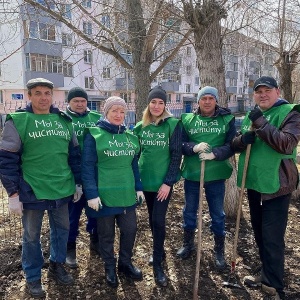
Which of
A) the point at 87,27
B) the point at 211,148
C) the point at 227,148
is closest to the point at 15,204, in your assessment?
the point at 211,148

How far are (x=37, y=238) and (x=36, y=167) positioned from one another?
0.71 metres

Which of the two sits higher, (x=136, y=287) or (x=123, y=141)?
(x=123, y=141)

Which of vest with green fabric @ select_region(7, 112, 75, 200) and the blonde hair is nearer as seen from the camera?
vest with green fabric @ select_region(7, 112, 75, 200)

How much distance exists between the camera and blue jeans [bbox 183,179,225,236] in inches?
137

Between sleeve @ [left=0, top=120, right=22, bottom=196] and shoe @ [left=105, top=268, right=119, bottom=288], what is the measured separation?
127 centimetres

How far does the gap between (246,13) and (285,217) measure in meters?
4.08

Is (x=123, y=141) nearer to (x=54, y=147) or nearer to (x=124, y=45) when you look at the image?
(x=54, y=147)

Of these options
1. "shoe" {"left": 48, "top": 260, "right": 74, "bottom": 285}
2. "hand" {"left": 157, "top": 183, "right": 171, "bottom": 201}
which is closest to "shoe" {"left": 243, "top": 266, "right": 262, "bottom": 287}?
"hand" {"left": 157, "top": 183, "right": 171, "bottom": 201}

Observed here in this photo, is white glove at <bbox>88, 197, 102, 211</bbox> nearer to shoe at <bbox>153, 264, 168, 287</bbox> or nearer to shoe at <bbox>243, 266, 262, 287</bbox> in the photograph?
shoe at <bbox>153, 264, 168, 287</bbox>

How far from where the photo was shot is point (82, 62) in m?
26.0

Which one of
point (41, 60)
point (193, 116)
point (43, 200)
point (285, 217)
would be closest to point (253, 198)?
point (285, 217)

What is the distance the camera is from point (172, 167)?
324 cm

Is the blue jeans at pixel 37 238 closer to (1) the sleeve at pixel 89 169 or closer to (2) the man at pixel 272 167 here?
(1) the sleeve at pixel 89 169

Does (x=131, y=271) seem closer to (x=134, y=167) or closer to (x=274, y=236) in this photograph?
(x=134, y=167)
